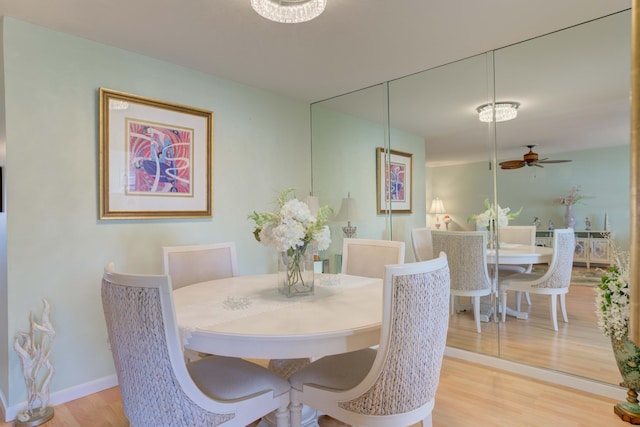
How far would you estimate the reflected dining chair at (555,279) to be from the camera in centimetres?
255

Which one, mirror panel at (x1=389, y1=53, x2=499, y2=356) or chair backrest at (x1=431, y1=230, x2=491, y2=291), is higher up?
mirror panel at (x1=389, y1=53, x2=499, y2=356)

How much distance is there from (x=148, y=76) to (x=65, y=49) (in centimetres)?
50

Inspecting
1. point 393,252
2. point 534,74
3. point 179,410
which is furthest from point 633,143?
point 534,74

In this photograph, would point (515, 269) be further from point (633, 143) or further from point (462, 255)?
point (633, 143)

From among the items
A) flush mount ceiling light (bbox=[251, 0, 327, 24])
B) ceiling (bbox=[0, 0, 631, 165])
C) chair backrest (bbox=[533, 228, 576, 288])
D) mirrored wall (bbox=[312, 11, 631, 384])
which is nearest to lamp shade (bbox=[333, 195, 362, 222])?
mirrored wall (bbox=[312, 11, 631, 384])

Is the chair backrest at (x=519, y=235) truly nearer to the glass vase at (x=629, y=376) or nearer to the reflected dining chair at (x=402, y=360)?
the glass vase at (x=629, y=376)

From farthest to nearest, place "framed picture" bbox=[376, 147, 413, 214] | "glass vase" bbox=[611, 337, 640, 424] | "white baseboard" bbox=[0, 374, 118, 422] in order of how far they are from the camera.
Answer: "framed picture" bbox=[376, 147, 413, 214]
"white baseboard" bbox=[0, 374, 118, 422]
"glass vase" bbox=[611, 337, 640, 424]

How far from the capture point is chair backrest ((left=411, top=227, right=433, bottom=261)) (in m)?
3.17

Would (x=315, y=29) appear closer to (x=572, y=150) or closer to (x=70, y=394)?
(x=572, y=150)

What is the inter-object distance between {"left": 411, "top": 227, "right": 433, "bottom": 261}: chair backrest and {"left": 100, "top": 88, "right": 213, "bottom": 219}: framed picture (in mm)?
1759

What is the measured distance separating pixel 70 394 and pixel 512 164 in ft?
11.0

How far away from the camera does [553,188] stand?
2.60 m

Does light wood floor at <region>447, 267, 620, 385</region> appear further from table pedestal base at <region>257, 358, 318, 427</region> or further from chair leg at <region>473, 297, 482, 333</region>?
table pedestal base at <region>257, 358, 318, 427</region>

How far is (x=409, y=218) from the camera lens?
333cm
